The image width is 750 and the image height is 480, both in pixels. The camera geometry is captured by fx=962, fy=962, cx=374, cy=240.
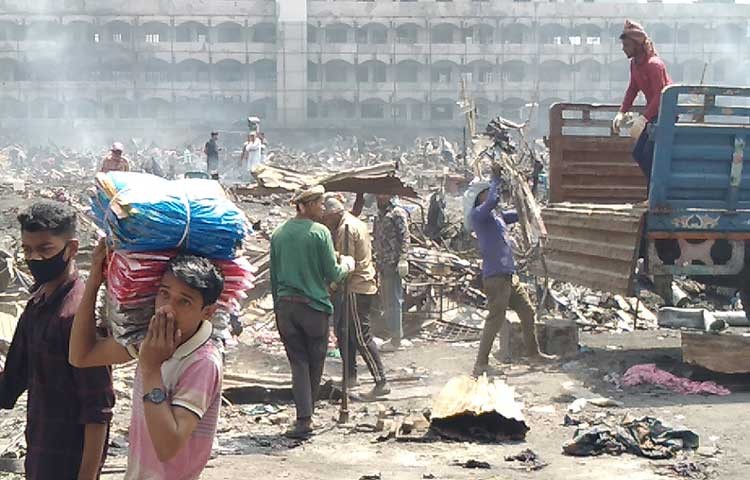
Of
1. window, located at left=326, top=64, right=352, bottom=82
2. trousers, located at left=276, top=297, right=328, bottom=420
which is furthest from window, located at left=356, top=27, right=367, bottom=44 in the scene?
trousers, located at left=276, top=297, right=328, bottom=420

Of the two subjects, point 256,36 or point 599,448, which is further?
point 256,36

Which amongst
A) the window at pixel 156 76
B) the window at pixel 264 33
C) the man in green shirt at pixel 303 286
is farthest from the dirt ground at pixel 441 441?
the window at pixel 264 33

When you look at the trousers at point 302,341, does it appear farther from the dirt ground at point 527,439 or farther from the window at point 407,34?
the window at point 407,34

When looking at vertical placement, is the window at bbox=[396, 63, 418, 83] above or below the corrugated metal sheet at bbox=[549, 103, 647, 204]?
above

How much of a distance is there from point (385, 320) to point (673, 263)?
389cm

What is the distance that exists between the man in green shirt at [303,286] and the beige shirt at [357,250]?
3.66 ft

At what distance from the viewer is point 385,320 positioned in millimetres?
11016

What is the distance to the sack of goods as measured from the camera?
2742 millimetres

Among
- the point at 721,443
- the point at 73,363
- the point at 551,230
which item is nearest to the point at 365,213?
the point at 551,230

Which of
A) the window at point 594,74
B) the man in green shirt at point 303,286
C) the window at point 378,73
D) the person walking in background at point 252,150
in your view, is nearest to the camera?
the man in green shirt at point 303,286

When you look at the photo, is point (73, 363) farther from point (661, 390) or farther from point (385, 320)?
point (385, 320)

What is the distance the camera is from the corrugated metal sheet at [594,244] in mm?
7984

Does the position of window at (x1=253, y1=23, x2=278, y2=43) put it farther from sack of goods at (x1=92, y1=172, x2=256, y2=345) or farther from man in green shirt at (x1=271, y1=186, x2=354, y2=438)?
sack of goods at (x1=92, y1=172, x2=256, y2=345)

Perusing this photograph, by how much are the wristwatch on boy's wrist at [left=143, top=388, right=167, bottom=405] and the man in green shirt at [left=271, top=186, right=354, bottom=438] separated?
169 inches
